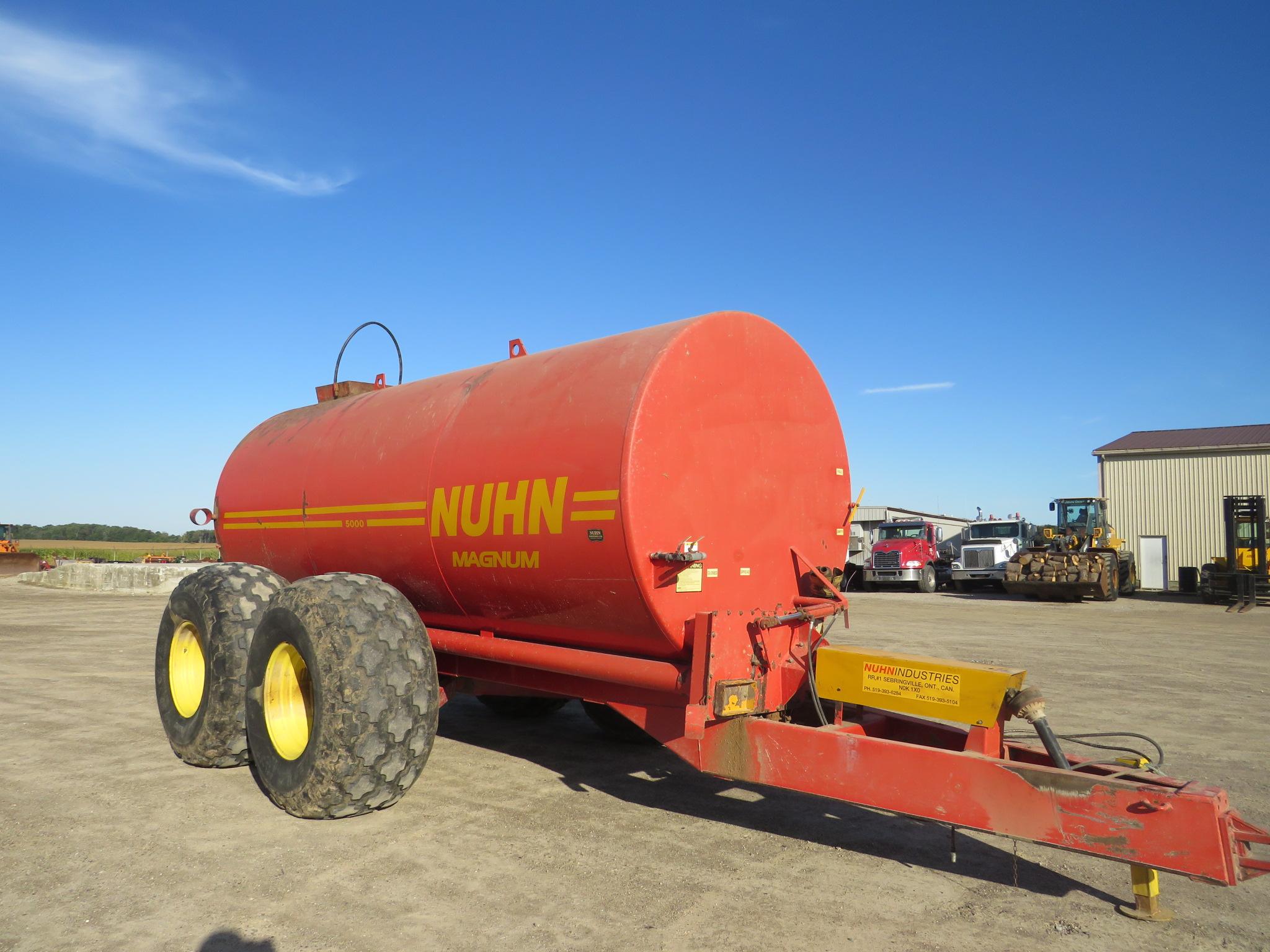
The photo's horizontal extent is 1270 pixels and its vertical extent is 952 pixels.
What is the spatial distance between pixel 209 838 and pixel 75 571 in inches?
1051

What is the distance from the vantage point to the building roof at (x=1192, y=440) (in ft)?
103

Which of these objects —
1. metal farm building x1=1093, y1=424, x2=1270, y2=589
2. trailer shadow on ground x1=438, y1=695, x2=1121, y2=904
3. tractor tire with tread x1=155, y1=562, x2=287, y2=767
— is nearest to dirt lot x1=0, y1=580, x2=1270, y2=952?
trailer shadow on ground x1=438, y1=695, x2=1121, y2=904

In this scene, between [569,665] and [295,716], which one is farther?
[295,716]

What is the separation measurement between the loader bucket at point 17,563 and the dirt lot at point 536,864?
29356 millimetres

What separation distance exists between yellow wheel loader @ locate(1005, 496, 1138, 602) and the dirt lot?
1717 cm

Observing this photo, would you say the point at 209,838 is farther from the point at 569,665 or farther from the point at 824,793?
the point at 824,793

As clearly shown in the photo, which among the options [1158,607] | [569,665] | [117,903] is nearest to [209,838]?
[117,903]

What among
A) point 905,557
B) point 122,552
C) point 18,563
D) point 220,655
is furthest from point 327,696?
point 122,552

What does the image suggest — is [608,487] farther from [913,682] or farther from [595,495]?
[913,682]

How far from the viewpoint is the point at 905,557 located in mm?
28156

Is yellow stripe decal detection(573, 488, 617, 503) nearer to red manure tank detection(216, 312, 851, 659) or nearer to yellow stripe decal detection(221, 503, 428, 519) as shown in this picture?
red manure tank detection(216, 312, 851, 659)

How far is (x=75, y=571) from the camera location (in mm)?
27141

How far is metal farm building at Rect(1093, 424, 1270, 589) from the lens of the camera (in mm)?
30266

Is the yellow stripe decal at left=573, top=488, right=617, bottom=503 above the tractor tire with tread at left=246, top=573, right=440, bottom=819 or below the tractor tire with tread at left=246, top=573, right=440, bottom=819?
Answer: above
